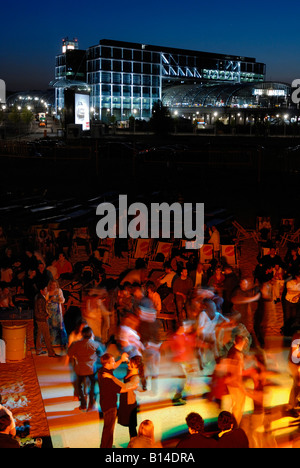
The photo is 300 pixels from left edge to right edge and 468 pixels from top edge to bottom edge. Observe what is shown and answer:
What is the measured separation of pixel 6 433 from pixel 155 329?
100 inches

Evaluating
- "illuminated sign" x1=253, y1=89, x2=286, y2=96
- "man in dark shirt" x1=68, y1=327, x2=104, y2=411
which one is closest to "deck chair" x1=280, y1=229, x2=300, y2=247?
"man in dark shirt" x1=68, y1=327, x2=104, y2=411

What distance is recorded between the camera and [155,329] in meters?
6.62

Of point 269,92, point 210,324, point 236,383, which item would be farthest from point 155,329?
point 269,92

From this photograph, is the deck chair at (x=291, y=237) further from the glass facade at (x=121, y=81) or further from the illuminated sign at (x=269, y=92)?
the glass facade at (x=121, y=81)

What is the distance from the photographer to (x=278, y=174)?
21.6 metres

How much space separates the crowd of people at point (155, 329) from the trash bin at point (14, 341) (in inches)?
10.1

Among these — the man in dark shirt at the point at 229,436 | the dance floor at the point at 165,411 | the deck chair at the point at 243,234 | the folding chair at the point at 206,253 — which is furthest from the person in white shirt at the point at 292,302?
the deck chair at the point at 243,234

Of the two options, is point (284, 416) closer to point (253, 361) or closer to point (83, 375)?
point (253, 361)

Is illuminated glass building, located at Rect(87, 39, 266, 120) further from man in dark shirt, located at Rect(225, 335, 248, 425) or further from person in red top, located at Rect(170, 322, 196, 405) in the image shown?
man in dark shirt, located at Rect(225, 335, 248, 425)

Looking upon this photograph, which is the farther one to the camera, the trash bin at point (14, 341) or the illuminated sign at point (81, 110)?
the illuminated sign at point (81, 110)

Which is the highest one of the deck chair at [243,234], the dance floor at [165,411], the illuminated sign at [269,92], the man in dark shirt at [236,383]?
the illuminated sign at [269,92]

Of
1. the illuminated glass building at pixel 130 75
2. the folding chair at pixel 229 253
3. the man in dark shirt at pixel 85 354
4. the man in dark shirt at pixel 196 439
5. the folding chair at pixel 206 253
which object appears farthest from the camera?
the illuminated glass building at pixel 130 75

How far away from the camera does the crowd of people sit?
210 inches

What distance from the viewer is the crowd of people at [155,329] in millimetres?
5344
